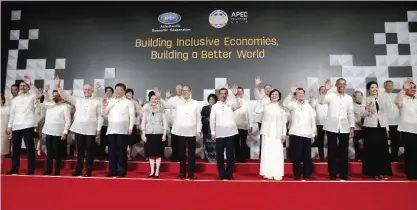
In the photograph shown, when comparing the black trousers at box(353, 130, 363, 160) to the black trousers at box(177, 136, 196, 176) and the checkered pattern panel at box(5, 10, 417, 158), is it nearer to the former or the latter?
the checkered pattern panel at box(5, 10, 417, 158)

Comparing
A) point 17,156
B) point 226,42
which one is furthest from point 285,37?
point 17,156

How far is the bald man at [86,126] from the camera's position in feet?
14.4

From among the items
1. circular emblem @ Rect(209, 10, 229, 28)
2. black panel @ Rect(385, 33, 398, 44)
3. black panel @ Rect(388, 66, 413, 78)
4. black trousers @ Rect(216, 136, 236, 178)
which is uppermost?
circular emblem @ Rect(209, 10, 229, 28)

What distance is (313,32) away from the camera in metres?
6.20

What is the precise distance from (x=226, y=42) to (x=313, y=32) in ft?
5.64

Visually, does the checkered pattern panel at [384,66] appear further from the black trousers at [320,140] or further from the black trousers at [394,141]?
the black trousers at [394,141]

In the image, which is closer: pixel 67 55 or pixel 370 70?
pixel 370 70

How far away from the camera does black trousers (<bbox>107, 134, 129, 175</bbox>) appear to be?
14.3 ft

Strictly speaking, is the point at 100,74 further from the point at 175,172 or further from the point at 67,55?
the point at 175,172

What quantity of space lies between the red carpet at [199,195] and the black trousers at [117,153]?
0.51m

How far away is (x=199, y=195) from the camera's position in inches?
135

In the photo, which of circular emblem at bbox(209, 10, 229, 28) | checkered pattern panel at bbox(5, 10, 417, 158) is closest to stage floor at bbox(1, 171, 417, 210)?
checkered pattern panel at bbox(5, 10, 417, 158)

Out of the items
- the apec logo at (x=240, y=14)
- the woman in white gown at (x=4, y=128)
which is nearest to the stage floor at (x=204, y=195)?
the woman in white gown at (x=4, y=128)

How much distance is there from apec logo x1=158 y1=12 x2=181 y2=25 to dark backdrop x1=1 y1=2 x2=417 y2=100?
3.5 inches
